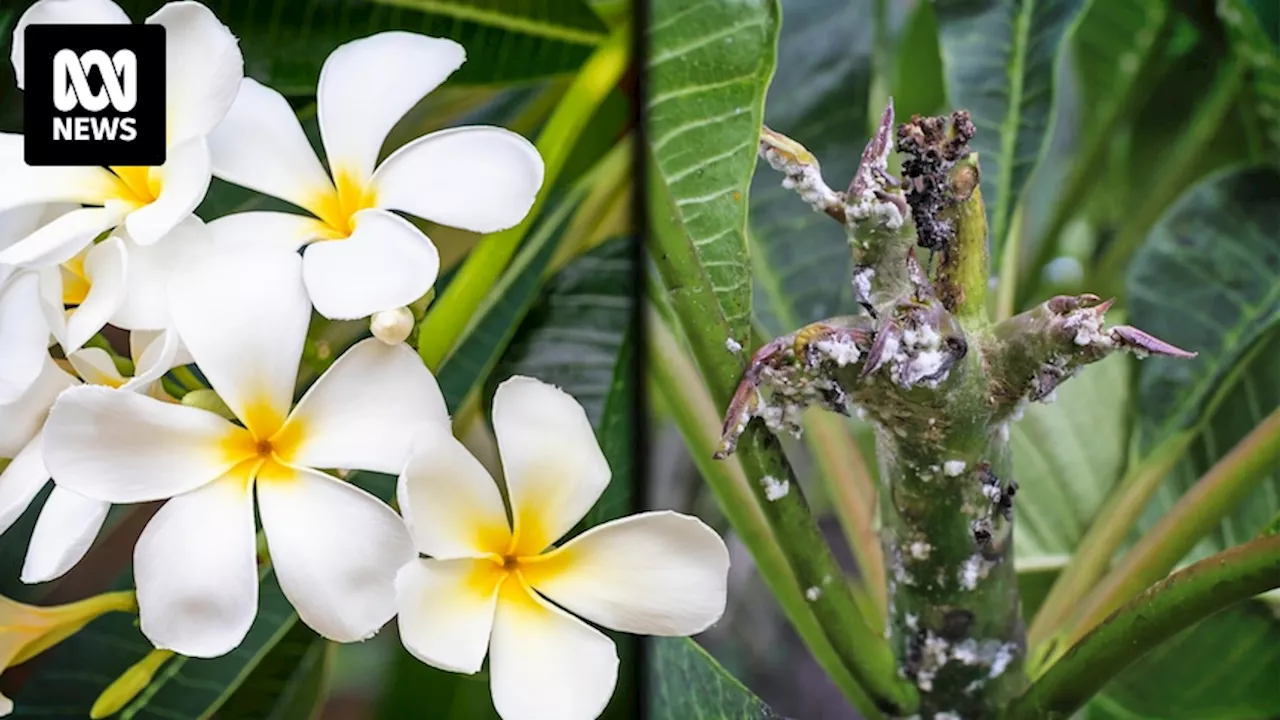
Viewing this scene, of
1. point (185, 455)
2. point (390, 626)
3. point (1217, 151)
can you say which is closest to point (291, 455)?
point (185, 455)

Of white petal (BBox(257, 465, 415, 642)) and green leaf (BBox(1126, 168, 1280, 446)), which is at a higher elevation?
green leaf (BBox(1126, 168, 1280, 446))

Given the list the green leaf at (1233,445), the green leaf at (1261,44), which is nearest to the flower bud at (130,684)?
the green leaf at (1233,445)

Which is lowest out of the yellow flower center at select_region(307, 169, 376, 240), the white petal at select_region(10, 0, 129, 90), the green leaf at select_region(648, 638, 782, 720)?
the green leaf at select_region(648, 638, 782, 720)

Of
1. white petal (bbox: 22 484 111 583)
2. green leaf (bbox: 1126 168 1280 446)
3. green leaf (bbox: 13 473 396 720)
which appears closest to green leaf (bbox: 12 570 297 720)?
green leaf (bbox: 13 473 396 720)

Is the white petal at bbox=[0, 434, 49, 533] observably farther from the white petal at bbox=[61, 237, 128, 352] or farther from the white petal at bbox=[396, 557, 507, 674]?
the white petal at bbox=[396, 557, 507, 674]

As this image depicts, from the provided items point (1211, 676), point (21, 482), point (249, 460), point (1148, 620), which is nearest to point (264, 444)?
point (249, 460)

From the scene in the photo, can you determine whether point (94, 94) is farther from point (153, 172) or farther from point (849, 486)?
point (849, 486)
